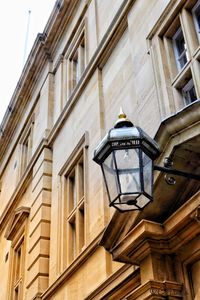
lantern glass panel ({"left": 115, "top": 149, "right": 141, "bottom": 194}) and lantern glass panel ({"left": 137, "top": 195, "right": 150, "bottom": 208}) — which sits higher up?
lantern glass panel ({"left": 115, "top": 149, "right": 141, "bottom": 194})

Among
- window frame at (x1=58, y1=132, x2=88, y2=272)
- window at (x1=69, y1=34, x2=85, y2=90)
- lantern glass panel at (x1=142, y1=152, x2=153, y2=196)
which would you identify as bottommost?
lantern glass panel at (x1=142, y1=152, x2=153, y2=196)

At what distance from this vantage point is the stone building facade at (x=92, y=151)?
20.3 feet

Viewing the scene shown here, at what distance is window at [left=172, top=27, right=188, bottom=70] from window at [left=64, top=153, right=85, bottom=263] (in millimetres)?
3853

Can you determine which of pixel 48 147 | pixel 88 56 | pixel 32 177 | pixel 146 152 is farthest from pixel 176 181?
pixel 32 177

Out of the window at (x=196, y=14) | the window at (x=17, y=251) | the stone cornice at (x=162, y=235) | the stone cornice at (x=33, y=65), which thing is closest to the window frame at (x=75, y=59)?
the stone cornice at (x=33, y=65)

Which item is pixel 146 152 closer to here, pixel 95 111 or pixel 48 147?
pixel 95 111

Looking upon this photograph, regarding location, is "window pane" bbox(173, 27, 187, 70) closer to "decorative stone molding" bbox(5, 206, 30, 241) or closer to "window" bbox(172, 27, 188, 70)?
"window" bbox(172, 27, 188, 70)

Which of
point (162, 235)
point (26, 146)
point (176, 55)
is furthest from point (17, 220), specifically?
point (162, 235)

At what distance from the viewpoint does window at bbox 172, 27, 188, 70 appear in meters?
8.70

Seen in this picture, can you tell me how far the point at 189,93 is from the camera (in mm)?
8281

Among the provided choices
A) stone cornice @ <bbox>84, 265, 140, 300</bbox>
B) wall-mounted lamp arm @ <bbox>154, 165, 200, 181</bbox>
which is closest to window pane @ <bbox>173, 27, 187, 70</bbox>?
stone cornice @ <bbox>84, 265, 140, 300</bbox>

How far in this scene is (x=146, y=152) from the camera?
530cm

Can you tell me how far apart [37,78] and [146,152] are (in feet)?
44.7

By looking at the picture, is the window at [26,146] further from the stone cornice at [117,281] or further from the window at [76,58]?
the stone cornice at [117,281]
